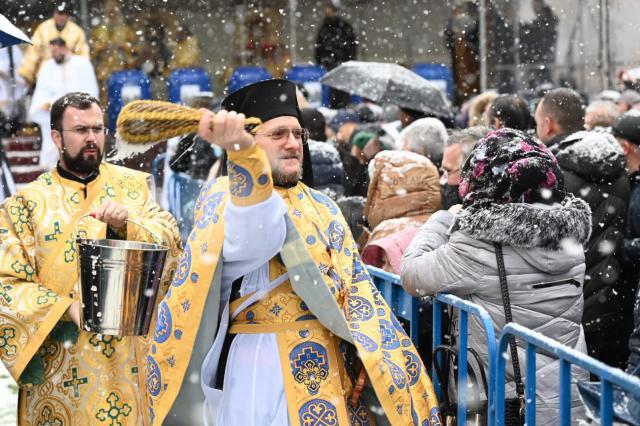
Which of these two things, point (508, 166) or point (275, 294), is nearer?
point (275, 294)

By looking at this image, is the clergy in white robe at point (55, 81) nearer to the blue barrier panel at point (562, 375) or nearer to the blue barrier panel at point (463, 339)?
the blue barrier panel at point (463, 339)

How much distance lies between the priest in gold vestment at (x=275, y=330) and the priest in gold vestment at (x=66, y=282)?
3.11ft

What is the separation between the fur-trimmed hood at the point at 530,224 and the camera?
163 inches

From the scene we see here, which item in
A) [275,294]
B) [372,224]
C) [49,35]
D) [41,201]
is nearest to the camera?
[275,294]

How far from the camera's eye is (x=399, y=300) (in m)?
5.22

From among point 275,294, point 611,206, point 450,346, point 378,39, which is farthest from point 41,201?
point 378,39

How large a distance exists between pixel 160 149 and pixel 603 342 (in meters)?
8.06

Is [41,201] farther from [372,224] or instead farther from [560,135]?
[560,135]

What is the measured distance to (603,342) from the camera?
5773 millimetres

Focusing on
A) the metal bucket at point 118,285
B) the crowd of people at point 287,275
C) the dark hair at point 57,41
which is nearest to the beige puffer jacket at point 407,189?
the crowd of people at point 287,275

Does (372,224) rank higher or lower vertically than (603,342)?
higher

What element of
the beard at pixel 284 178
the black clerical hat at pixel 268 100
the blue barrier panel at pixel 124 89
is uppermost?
the blue barrier panel at pixel 124 89

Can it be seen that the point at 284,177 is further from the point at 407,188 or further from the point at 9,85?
the point at 9,85

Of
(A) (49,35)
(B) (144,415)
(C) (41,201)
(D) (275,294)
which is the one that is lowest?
(B) (144,415)
